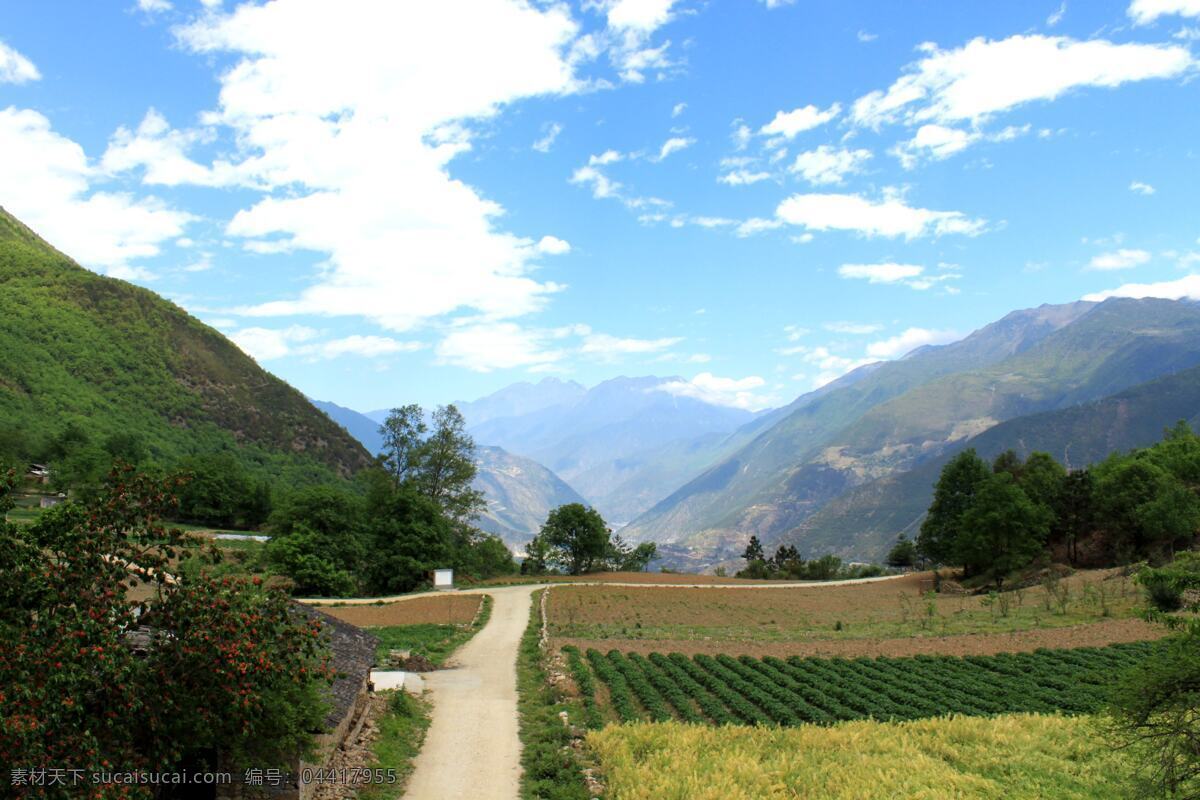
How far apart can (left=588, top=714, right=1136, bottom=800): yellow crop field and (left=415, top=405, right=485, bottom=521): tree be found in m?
58.2

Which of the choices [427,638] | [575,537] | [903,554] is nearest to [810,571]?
[903,554]

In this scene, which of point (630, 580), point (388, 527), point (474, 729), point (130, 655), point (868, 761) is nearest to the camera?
point (130, 655)

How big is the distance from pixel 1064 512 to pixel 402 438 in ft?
230

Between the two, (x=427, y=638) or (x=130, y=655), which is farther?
(x=427, y=638)

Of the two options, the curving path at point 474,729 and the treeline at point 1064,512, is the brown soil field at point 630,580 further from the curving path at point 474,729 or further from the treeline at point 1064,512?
the curving path at point 474,729

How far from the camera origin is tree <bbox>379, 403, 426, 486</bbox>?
80.5m

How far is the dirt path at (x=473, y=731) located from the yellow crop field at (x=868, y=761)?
8.78ft

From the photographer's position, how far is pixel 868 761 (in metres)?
19.2

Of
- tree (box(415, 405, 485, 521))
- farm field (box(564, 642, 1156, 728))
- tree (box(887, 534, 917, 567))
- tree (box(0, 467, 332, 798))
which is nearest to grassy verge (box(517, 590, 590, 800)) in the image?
farm field (box(564, 642, 1156, 728))

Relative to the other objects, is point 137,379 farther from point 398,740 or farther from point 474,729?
point 398,740

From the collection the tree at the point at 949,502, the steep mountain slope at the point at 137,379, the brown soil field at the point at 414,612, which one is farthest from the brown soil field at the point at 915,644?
the steep mountain slope at the point at 137,379

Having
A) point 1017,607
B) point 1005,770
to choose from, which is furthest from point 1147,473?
point 1005,770

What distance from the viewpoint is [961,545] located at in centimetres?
6994

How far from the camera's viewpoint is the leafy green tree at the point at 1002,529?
216 feet
